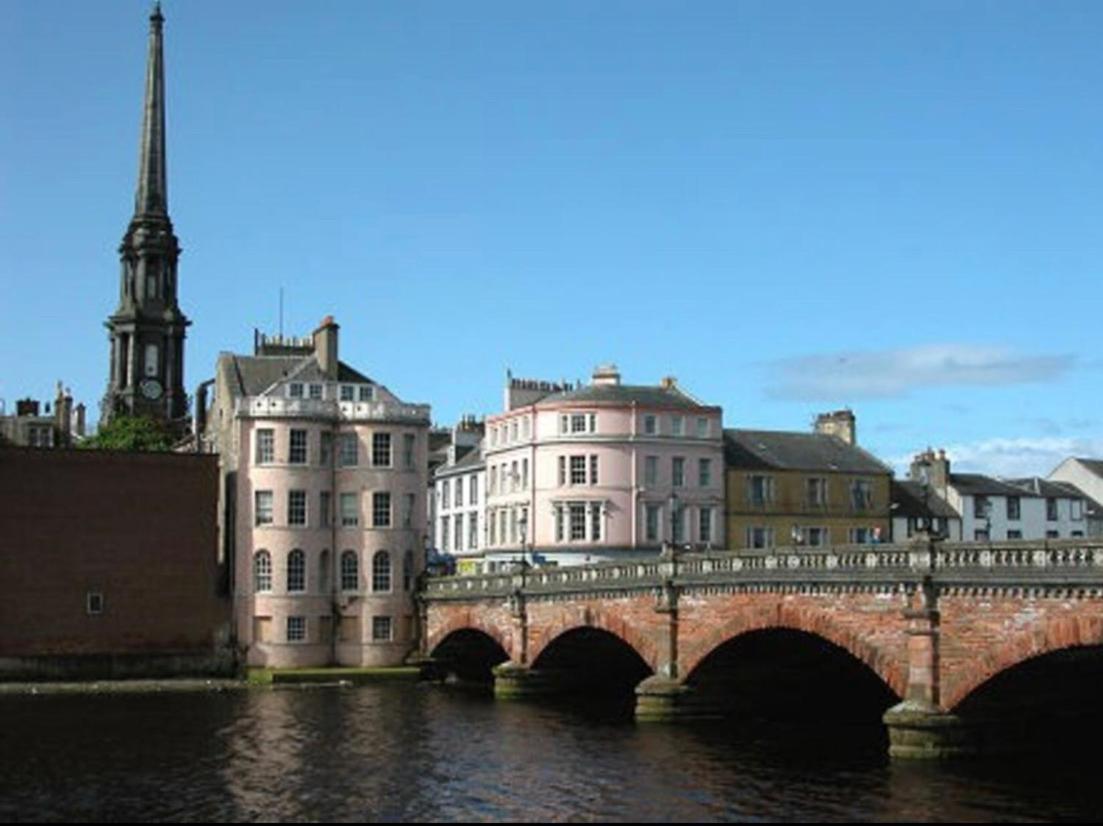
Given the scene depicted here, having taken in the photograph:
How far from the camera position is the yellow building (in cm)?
9662

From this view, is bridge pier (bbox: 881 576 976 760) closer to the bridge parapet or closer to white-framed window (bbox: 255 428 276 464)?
the bridge parapet

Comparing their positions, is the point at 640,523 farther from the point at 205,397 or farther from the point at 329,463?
the point at 205,397

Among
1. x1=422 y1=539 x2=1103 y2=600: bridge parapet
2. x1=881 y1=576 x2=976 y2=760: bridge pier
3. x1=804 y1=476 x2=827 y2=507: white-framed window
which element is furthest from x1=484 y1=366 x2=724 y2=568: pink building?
x1=881 y1=576 x2=976 y2=760: bridge pier

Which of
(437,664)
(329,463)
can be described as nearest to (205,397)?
(329,463)

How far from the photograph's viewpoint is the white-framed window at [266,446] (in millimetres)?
80500

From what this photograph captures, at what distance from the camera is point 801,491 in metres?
98.2

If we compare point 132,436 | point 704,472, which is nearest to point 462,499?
point 704,472

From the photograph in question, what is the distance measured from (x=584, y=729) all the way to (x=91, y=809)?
22111 mm

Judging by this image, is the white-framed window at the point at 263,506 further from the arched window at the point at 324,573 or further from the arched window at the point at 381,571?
the arched window at the point at 381,571

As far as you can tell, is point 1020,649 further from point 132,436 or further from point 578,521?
point 132,436

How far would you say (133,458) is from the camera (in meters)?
78.9

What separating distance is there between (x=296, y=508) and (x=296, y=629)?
20.9 ft

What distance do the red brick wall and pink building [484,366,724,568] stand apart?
20282mm

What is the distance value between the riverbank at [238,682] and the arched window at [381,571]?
473 centimetres
